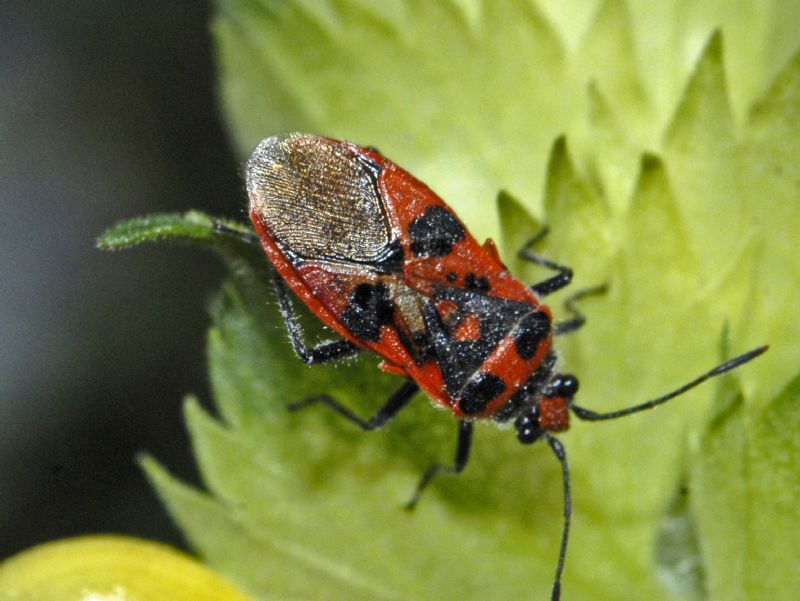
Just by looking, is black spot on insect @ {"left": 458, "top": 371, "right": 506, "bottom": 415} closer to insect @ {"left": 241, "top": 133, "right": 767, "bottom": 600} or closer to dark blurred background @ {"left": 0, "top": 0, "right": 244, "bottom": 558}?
insect @ {"left": 241, "top": 133, "right": 767, "bottom": 600}

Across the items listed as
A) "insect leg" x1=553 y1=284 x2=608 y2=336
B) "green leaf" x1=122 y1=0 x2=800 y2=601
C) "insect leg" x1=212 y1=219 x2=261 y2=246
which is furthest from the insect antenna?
"insect leg" x1=212 y1=219 x2=261 y2=246

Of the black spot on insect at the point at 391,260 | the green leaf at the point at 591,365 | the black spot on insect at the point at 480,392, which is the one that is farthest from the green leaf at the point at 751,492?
the black spot on insect at the point at 391,260

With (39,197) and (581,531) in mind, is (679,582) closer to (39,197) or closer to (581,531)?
(581,531)

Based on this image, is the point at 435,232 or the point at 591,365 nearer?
the point at 591,365

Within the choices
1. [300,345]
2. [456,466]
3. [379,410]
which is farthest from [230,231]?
[456,466]

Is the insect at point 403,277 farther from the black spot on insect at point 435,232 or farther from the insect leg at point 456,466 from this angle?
the insect leg at point 456,466

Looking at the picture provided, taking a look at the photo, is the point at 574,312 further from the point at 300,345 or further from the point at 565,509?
the point at 300,345
